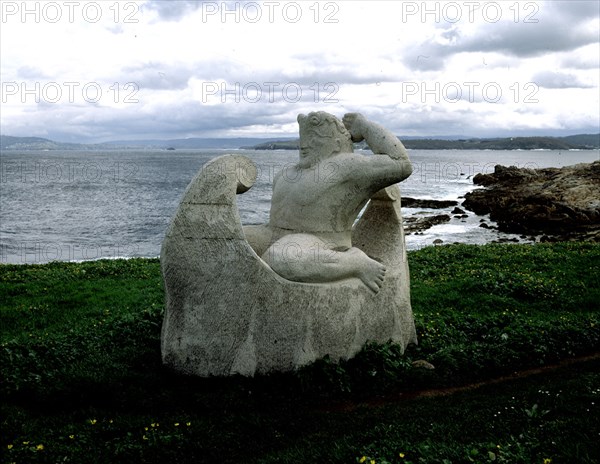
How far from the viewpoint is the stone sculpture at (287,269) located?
6645mm

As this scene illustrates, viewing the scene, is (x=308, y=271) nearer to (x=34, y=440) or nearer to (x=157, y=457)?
(x=157, y=457)

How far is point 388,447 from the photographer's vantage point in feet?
17.3

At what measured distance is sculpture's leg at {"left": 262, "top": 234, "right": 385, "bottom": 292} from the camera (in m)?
6.75

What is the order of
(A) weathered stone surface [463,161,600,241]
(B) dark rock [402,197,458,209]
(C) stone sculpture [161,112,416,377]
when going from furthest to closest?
1. (B) dark rock [402,197,458,209]
2. (A) weathered stone surface [463,161,600,241]
3. (C) stone sculpture [161,112,416,377]

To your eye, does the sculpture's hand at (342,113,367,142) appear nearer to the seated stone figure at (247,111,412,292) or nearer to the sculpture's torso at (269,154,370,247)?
the seated stone figure at (247,111,412,292)

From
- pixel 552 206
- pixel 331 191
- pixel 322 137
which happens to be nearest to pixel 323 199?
pixel 331 191

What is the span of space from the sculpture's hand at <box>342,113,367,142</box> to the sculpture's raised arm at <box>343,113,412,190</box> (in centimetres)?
8

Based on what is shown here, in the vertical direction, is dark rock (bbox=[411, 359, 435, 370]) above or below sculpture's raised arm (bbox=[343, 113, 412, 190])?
below

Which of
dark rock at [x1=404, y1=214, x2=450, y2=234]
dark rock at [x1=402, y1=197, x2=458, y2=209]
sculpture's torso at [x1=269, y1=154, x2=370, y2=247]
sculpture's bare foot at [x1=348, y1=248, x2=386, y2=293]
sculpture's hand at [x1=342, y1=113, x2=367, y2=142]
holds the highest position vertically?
sculpture's hand at [x1=342, y1=113, x2=367, y2=142]

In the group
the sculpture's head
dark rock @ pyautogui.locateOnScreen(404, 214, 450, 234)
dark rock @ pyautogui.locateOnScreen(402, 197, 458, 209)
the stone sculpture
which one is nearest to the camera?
the stone sculpture

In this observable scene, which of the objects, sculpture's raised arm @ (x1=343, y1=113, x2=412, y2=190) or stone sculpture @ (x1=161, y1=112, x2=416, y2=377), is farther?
sculpture's raised arm @ (x1=343, y1=113, x2=412, y2=190)

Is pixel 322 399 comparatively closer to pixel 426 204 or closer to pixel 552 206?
pixel 552 206

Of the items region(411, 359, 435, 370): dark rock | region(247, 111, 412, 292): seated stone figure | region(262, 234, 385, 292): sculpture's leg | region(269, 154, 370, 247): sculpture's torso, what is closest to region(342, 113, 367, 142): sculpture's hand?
region(247, 111, 412, 292): seated stone figure

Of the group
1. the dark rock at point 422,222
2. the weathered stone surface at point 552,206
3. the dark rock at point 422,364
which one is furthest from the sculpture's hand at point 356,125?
the dark rock at point 422,222
